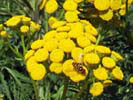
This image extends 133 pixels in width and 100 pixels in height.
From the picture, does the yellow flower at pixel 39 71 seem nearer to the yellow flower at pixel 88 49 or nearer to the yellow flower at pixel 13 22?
the yellow flower at pixel 88 49

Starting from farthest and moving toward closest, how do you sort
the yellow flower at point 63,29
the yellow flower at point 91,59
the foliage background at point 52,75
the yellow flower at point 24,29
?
1. the foliage background at point 52,75
2. the yellow flower at point 24,29
3. the yellow flower at point 63,29
4. the yellow flower at point 91,59

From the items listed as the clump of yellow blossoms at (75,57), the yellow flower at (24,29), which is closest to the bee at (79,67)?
the clump of yellow blossoms at (75,57)

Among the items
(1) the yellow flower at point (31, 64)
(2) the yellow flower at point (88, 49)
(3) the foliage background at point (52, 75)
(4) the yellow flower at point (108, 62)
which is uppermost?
(2) the yellow flower at point (88, 49)

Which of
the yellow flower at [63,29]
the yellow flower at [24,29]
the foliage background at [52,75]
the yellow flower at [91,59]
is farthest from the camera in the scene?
the foliage background at [52,75]

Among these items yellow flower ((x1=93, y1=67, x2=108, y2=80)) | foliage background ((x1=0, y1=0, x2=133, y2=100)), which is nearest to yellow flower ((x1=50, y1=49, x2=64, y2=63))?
yellow flower ((x1=93, y1=67, x2=108, y2=80))

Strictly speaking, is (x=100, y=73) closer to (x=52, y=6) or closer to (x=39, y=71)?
(x=39, y=71)

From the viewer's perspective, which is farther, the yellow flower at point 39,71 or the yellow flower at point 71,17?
the yellow flower at point 71,17
